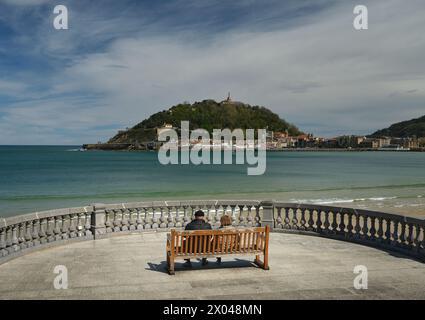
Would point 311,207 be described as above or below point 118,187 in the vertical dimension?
above

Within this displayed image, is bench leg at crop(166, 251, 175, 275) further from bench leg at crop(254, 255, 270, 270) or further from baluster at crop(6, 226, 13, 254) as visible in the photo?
baluster at crop(6, 226, 13, 254)

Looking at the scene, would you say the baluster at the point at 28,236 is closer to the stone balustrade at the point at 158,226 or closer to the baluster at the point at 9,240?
the stone balustrade at the point at 158,226

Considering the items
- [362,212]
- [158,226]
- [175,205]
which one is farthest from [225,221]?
[158,226]

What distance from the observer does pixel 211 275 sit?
7.94 metres

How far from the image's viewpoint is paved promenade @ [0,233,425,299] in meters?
6.93

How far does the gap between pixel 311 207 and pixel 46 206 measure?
32.4 meters

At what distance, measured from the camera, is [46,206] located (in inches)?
1524

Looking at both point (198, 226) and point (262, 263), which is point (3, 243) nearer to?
point (198, 226)

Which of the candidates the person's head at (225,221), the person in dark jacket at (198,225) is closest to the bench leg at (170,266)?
the person in dark jacket at (198,225)

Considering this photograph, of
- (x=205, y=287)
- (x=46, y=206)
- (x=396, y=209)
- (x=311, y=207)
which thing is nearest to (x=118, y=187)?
(x=46, y=206)

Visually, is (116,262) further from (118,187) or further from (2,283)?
(118,187)

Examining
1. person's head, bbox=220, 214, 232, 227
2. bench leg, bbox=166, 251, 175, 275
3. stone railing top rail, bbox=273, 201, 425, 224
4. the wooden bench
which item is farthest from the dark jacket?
stone railing top rail, bbox=273, 201, 425, 224

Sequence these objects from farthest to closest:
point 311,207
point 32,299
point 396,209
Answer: point 396,209, point 311,207, point 32,299
